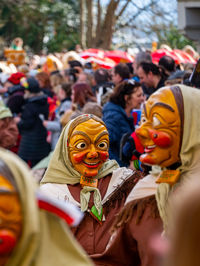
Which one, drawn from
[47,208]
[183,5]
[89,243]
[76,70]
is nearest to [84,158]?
[89,243]

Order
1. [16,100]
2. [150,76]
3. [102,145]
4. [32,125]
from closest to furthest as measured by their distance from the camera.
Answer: [102,145] < [150,76] < [32,125] < [16,100]

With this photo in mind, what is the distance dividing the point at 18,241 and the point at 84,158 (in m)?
2.15

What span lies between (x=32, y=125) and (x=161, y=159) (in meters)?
6.47

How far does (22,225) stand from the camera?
1.99 meters

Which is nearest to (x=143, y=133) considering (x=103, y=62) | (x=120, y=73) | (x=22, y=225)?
(x=22, y=225)

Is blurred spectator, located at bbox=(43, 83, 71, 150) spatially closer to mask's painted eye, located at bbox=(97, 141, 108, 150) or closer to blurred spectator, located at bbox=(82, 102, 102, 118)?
blurred spectator, located at bbox=(82, 102, 102, 118)

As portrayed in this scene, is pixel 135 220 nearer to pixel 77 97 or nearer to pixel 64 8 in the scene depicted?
pixel 77 97

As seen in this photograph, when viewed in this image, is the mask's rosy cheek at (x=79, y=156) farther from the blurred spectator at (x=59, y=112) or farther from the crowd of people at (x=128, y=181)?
the blurred spectator at (x=59, y=112)

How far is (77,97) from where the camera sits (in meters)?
7.92

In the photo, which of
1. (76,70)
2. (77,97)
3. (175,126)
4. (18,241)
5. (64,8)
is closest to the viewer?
(18,241)

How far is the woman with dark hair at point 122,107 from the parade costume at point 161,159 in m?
3.08

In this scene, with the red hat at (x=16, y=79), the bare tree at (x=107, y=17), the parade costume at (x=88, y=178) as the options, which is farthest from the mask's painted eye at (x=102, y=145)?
the bare tree at (x=107, y=17)

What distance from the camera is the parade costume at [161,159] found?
3141 mm

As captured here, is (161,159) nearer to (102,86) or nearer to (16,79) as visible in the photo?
(102,86)
